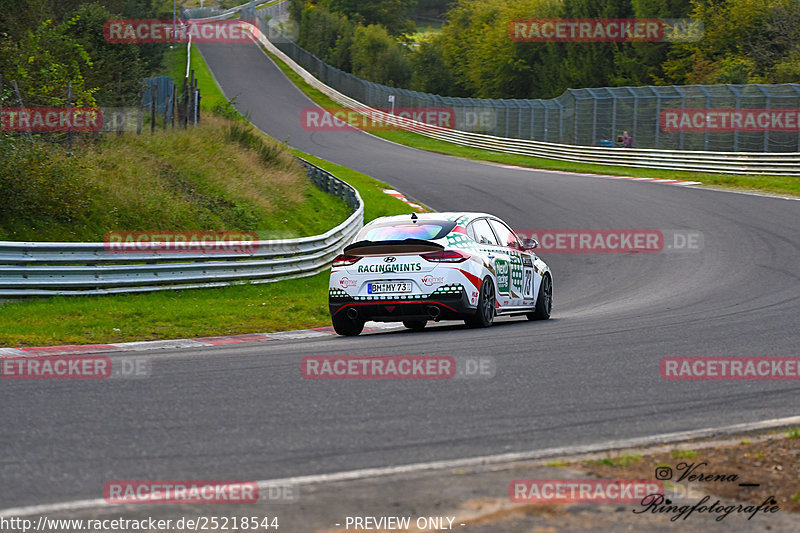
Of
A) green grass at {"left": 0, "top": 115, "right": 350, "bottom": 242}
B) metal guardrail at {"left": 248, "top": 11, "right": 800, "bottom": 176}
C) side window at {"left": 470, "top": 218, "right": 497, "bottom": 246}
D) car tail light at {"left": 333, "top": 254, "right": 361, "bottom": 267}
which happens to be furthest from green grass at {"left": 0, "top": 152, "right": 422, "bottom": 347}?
metal guardrail at {"left": 248, "top": 11, "right": 800, "bottom": 176}

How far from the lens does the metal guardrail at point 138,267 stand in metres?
14.6

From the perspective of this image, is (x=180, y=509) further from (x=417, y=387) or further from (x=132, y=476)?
(x=417, y=387)

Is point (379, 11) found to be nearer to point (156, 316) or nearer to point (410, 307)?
point (156, 316)

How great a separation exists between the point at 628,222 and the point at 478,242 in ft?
52.5

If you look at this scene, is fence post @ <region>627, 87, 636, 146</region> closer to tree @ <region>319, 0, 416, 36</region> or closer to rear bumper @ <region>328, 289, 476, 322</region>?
rear bumper @ <region>328, 289, 476, 322</region>

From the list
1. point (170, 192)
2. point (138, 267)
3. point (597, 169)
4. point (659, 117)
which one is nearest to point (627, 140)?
point (597, 169)

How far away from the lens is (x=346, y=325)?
1248 cm

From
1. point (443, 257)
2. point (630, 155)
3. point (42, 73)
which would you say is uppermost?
point (42, 73)

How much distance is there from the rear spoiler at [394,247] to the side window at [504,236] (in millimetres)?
1758

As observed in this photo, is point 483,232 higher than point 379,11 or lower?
lower

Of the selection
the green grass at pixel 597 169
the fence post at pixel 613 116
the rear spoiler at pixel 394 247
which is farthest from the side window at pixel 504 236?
the fence post at pixel 613 116

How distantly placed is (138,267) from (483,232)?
6.14 meters

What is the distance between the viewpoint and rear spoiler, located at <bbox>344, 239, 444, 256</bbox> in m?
12.0

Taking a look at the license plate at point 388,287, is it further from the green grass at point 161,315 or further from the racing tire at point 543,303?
the racing tire at point 543,303
